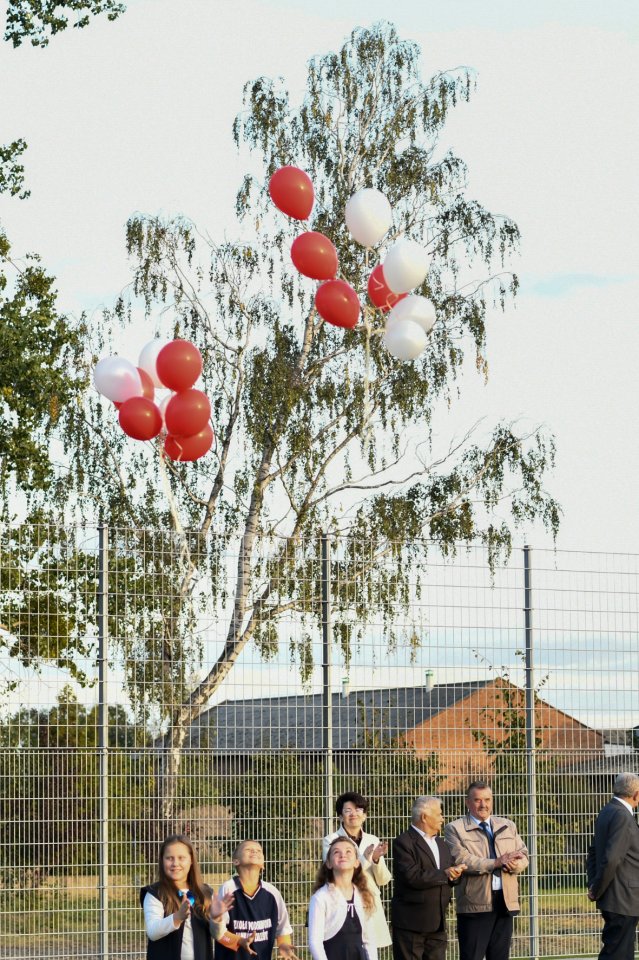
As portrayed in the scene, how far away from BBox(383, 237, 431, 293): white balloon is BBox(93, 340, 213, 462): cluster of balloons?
2.13m

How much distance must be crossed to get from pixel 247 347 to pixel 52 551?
40.7ft

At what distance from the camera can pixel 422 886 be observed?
8.68m

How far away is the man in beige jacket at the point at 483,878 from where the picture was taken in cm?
930

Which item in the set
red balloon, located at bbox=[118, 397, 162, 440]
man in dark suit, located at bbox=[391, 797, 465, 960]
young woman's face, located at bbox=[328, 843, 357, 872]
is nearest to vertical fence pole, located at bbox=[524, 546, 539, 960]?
man in dark suit, located at bbox=[391, 797, 465, 960]

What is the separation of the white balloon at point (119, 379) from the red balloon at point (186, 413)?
67 cm

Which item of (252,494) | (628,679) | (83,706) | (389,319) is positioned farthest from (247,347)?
(83,706)

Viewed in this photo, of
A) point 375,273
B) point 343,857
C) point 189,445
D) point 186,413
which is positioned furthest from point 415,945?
point 375,273

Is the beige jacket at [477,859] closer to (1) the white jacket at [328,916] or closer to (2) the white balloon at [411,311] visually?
(1) the white jacket at [328,916]

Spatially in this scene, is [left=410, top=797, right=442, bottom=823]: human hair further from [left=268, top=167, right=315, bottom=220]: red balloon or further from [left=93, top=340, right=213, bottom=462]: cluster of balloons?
[left=268, top=167, right=315, bottom=220]: red balloon

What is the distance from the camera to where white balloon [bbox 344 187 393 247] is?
13.4 metres

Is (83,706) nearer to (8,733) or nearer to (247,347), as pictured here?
(8,733)

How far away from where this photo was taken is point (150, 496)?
2075 cm

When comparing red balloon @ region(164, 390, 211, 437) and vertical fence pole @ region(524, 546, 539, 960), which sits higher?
red balloon @ region(164, 390, 211, 437)

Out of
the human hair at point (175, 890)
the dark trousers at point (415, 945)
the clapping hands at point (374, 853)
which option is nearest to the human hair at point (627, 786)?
the dark trousers at point (415, 945)
